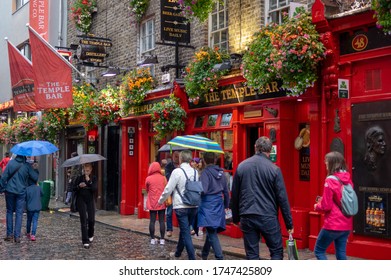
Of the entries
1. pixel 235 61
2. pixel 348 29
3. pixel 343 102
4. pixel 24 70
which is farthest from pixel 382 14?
pixel 24 70

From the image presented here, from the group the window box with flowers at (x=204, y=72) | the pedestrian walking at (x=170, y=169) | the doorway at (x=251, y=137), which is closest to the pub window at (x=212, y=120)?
the window box with flowers at (x=204, y=72)

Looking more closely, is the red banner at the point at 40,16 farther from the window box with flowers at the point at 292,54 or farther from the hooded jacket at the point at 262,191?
the hooded jacket at the point at 262,191

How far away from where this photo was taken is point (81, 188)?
10547mm

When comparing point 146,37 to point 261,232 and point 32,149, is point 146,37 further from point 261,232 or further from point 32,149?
point 261,232

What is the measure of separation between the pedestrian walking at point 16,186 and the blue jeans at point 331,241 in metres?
6.63

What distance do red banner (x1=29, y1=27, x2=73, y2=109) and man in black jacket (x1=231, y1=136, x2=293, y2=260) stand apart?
10.9 meters

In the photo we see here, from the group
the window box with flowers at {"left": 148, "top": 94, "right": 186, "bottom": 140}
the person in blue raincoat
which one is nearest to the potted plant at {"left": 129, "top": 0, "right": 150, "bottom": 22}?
the window box with flowers at {"left": 148, "top": 94, "right": 186, "bottom": 140}

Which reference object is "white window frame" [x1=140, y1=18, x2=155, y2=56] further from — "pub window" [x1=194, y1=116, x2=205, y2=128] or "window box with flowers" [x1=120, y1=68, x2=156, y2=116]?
"pub window" [x1=194, y1=116, x2=205, y2=128]

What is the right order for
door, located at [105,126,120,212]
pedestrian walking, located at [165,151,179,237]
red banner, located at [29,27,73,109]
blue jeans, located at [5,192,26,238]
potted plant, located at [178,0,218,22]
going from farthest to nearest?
door, located at [105,126,120,212] < red banner, located at [29,27,73,109] < pedestrian walking, located at [165,151,179,237] < potted plant, located at [178,0,218,22] < blue jeans, located at [5,192,26,238]

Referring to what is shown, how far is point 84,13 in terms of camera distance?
1942 centimetres

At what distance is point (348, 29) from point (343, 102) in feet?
4.13

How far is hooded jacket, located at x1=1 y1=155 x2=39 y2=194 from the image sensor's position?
11.2 m

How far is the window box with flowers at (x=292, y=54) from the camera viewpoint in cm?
969

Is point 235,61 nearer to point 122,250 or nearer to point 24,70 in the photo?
point 122,250
